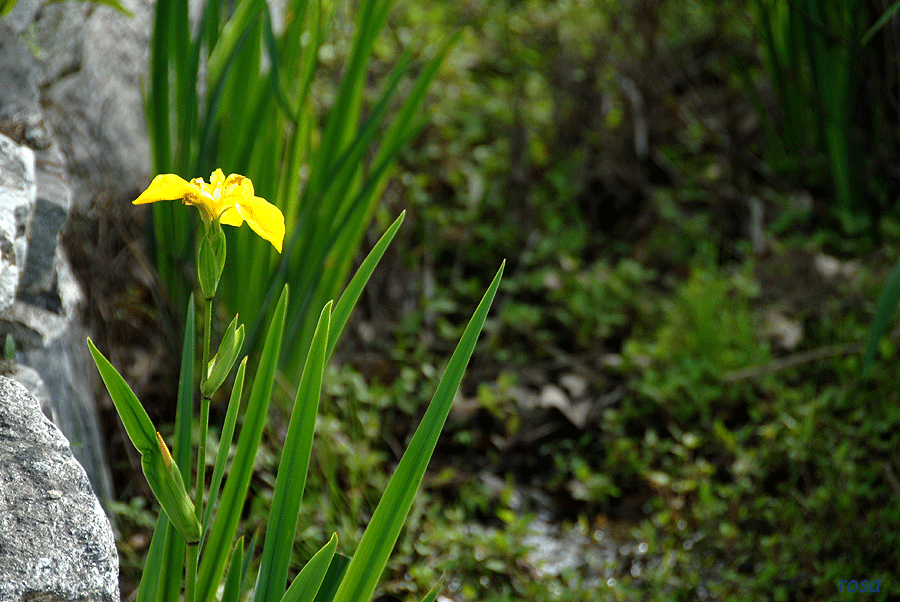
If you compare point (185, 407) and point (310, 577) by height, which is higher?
point (185, 407)

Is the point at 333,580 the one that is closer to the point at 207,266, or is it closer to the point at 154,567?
the point at 154,567

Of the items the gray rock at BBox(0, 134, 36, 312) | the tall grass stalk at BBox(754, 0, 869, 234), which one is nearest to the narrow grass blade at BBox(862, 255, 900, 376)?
the tall grass stalk at BBox(754, 0, 869, 234)

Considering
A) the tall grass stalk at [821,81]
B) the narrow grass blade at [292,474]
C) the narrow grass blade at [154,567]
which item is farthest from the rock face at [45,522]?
the tall grass stalk at [821,81]

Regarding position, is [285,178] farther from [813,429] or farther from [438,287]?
[813,429]

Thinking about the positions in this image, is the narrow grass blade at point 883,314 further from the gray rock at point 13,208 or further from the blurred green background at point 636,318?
the gray rock at point 13,208

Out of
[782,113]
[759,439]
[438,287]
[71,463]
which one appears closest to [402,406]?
[438,287]

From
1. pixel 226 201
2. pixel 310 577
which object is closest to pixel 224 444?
pixel 310 577

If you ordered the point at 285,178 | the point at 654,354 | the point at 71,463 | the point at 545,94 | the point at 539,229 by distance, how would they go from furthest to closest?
1. the point at 545,94
2. the point at 539,229
3. the point at 654,354
4. the point at 285,178
5. the point at 71,463

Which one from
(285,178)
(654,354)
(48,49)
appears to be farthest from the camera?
(654,354)
